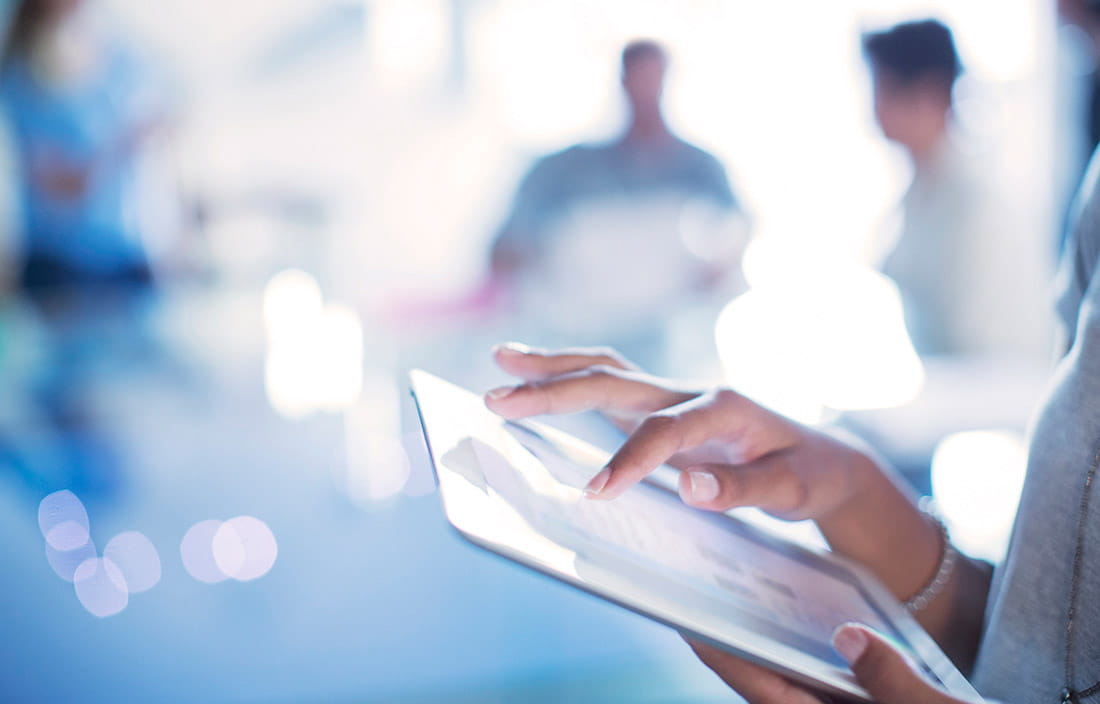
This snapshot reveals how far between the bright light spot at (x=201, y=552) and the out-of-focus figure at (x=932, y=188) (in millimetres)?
1799

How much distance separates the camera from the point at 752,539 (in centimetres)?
65

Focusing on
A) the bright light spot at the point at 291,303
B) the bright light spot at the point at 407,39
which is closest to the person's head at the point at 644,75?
the bright light spot at the point at 291,303

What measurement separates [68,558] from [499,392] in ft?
5.25

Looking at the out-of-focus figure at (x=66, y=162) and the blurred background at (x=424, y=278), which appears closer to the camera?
the blurred background at (x=424, y=278)

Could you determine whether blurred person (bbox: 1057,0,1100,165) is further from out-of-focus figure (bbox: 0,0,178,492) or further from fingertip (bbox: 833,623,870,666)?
out-of-focus figure (bbox: 0,0,178,492)

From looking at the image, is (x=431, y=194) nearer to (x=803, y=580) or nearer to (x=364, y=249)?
(x=364, y=249)

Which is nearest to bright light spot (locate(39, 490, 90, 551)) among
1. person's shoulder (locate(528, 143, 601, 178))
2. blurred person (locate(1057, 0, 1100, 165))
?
person's shoulder (locate(528, 143, 601, 178))

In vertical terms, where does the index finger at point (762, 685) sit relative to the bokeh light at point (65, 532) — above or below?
above

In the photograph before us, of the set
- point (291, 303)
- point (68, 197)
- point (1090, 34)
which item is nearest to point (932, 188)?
point (1090, 34)

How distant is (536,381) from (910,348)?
204cm

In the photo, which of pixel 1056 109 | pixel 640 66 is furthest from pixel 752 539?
pixel 1056 109

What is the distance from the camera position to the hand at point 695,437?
1.89ft

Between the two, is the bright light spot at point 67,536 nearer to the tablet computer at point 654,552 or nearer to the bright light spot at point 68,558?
the bright light spot at point 68,558

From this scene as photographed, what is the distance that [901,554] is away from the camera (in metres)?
0.72
